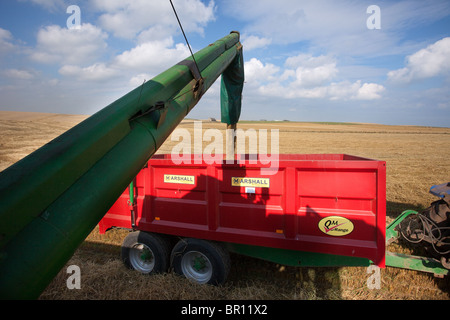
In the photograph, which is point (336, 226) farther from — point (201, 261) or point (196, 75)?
point (196, 75)

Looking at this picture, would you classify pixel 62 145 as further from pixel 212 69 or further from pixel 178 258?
pixel 178 258

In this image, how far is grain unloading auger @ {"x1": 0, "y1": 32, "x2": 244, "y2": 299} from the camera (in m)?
1.19

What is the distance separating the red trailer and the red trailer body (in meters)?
0.01

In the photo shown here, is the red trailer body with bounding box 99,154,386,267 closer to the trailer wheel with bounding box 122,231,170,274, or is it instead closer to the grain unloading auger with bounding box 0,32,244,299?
the trailer wheel with bounding box 122,231,170,274

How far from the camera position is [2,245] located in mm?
1168

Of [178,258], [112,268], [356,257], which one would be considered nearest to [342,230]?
[356,257]

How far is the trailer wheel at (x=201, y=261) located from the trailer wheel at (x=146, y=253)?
205mm

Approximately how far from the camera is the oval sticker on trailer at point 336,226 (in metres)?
3.06

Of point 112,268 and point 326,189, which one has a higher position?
point 326,189

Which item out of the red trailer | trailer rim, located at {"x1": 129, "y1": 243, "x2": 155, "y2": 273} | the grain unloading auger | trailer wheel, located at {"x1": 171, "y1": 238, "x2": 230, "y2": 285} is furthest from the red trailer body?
the grain unloading auger

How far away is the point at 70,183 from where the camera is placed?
1.43 m
